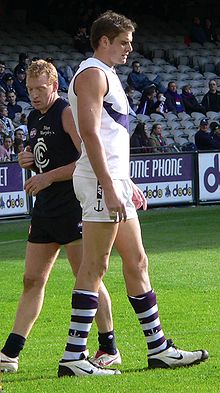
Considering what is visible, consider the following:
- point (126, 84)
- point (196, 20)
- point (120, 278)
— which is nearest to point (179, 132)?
point (126, 84)

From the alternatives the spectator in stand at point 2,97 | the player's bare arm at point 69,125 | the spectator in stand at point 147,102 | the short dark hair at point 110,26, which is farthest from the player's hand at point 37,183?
the spectator in stand at point 147,102

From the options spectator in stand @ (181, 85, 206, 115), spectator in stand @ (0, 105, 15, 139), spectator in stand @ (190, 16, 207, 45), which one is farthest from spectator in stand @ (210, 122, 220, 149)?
spectator in stand @ (190, 16, 207, 45)

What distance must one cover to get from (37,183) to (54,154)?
0.24m

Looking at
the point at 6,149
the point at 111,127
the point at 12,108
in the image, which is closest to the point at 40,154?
the point at 111,127

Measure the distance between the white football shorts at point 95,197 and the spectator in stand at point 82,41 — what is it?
2487cm

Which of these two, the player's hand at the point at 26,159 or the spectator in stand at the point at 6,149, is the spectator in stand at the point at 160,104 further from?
the player's hand at the point at 26,159

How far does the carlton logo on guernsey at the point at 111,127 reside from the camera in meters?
6.81

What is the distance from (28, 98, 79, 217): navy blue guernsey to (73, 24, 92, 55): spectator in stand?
24273 mm

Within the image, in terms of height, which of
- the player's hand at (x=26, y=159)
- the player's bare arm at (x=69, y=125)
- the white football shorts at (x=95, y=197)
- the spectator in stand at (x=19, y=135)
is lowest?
the spectator in stand at (x=19, y=135)

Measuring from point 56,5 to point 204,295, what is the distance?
25.4 meters

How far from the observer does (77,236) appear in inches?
290

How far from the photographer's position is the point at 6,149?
71.9 ft

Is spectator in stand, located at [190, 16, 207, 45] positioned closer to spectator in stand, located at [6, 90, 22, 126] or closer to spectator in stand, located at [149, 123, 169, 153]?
spectator in stand, located at [149, 123, 169, 153]

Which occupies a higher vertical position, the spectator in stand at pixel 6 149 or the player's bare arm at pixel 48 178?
the player's bare arm at pixel 48 178
